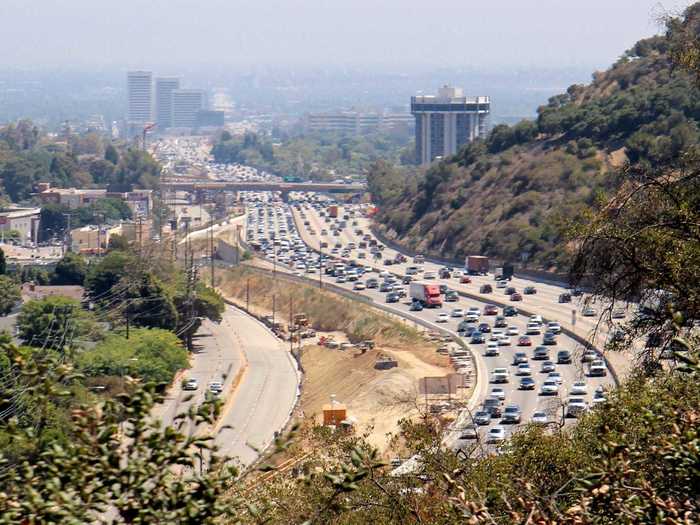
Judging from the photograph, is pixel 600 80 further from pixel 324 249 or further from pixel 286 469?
pixel 286 469

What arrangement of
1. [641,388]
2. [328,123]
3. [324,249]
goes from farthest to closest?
[328,123] → [324,249] → [641,388]

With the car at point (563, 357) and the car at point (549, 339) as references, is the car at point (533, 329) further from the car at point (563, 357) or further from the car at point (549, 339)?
the car at point (563, 357)

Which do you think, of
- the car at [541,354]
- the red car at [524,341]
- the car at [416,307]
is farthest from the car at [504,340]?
the car at [416,307]

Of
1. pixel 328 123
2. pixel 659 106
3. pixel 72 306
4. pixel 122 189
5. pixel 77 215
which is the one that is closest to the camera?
pixel 72 306

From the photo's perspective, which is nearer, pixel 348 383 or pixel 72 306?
pixel 348 383

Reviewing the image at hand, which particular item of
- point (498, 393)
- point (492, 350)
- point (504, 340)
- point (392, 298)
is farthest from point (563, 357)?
point (392, 298)

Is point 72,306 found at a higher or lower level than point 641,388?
lower

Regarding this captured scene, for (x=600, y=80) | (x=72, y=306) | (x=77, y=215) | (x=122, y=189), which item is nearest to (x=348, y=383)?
(x=72, y=306)

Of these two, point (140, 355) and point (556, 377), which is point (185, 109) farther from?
point (556, 377)

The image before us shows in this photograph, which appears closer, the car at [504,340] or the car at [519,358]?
the car at [519,358]
